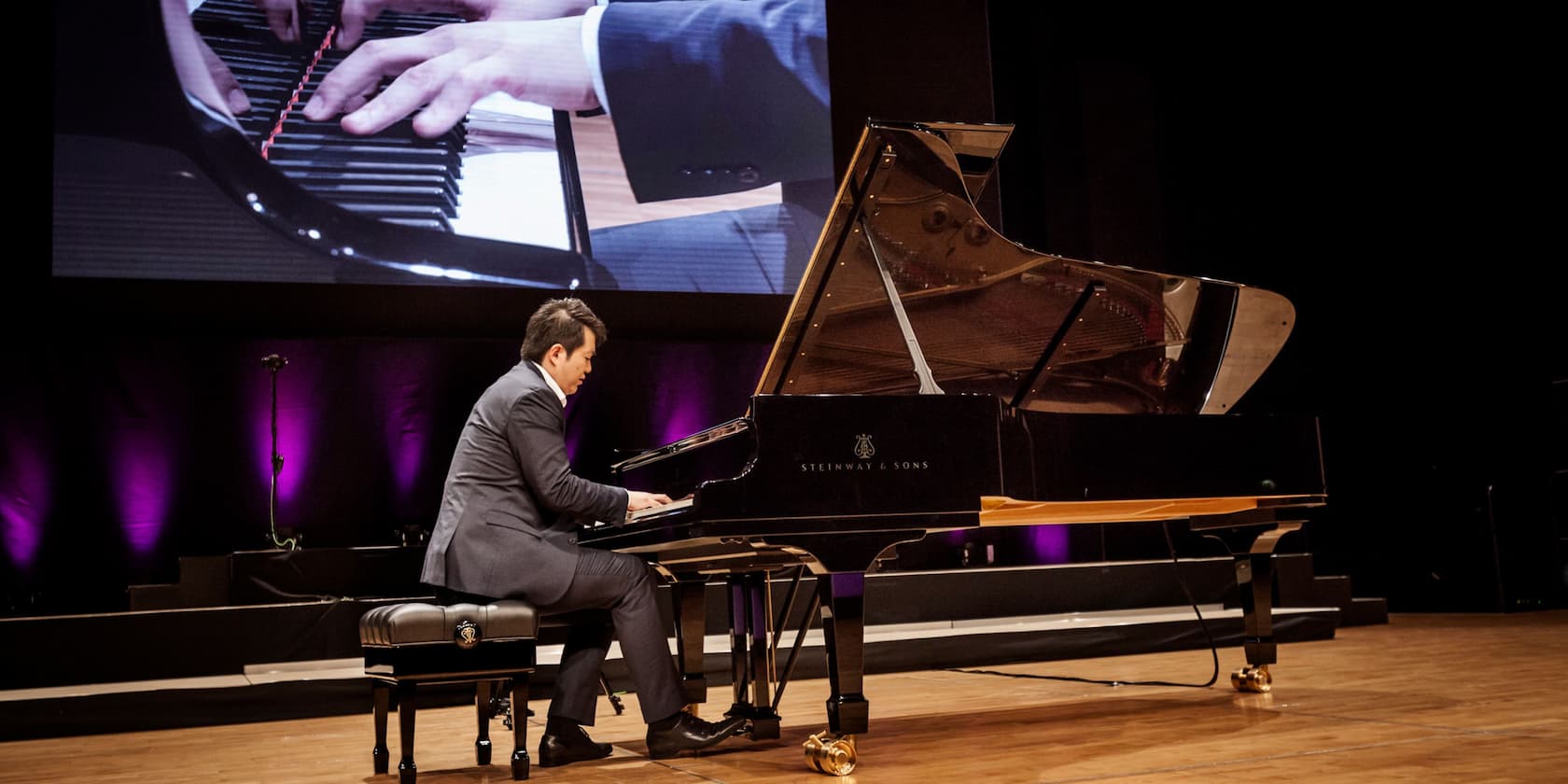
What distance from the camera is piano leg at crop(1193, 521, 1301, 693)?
4.16m

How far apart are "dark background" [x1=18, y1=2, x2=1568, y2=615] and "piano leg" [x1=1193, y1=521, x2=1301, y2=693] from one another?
3655 millimetres

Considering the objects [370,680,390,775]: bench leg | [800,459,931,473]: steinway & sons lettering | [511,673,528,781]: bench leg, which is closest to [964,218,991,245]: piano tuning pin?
[800,459,931,473]: steinway & sons lettering

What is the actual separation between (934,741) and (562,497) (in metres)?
1.20

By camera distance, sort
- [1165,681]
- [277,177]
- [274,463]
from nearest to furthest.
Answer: [1165,681]
[274,463]
[277,177]

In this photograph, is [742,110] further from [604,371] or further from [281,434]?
[281,434]

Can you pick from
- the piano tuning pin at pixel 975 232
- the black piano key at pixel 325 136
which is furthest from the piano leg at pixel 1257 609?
the black piano key at pixel 325 136

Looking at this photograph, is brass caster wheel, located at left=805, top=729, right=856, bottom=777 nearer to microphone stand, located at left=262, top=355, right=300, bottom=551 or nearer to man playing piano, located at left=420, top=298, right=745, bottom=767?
man playing piano, located at left=420, top=298, right=745, bottom=767

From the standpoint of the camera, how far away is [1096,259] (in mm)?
8578

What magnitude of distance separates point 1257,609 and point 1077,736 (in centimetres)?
116

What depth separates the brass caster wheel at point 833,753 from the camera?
2.89m

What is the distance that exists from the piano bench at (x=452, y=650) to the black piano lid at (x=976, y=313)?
98 cm

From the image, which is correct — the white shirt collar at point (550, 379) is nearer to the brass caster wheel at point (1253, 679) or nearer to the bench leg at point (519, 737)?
the bench leg at point (519, 737)

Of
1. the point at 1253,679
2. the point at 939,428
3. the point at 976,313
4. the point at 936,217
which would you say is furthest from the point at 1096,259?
the point at 939,428

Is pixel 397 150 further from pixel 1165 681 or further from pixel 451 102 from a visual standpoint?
pixel 1165 681
